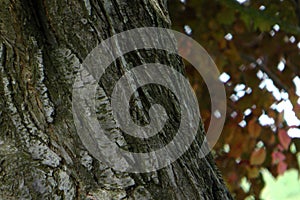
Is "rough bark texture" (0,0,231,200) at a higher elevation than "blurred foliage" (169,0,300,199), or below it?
below

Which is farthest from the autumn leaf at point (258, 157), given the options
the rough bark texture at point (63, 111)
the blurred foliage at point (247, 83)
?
the rough bark texture at point (63, 111)

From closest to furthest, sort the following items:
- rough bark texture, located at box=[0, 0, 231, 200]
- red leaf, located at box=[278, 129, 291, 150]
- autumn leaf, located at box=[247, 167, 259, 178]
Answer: rough bark texture, located at box=[0, 0, 231, 200] → red leaf, located at box=[278, 129, 291, 150] → autumn leaf, located at box=[247, 167, 259, 178]

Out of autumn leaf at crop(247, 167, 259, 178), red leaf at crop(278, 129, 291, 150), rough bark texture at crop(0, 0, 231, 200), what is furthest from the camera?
autumn leaf at crop(247, 167, 259, 178)

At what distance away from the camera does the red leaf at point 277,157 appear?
355cm

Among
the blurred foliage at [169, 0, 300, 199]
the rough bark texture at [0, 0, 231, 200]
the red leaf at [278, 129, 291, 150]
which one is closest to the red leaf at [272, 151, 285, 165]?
the blurred foliage at [169, 0, 300, 199]

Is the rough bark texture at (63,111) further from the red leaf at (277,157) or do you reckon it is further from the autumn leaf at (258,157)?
the red leaf at (277,157)

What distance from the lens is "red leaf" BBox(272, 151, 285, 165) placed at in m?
3.55

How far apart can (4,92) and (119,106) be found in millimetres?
248

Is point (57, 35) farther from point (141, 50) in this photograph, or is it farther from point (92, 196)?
point (92, 196)

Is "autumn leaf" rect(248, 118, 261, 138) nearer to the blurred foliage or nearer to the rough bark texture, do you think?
the blurred foliage

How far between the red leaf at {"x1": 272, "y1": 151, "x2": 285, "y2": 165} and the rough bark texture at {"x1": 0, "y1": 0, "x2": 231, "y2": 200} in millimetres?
2006

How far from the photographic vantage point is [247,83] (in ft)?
11.6

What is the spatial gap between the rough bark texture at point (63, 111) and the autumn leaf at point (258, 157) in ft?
6.03

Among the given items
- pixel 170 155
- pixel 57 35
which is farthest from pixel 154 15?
pixel 170 155
